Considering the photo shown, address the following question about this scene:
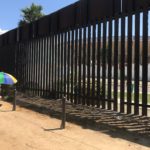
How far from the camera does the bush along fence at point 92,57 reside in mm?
13086

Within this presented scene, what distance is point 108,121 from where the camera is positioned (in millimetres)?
12539

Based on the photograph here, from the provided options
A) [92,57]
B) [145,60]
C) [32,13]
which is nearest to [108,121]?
[145,60]

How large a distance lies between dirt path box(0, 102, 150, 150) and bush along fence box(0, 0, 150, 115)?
246cm

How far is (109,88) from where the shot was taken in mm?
14617

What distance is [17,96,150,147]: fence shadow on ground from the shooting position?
10.4 metres

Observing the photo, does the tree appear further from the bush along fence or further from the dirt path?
the dirt path

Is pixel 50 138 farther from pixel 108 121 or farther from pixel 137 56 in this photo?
pixel 137 56

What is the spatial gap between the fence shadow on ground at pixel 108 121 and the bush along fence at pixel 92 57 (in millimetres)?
411

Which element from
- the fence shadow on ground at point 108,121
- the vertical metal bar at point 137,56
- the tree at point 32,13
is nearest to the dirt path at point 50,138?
the fence shadow on ground at point 108,121

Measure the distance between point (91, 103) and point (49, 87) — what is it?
186 inches

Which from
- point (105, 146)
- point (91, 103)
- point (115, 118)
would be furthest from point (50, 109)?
point (105, 146)

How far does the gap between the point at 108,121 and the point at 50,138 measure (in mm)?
2856

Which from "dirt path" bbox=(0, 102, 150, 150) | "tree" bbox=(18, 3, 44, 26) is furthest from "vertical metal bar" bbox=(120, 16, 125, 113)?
"tree" bbox=(18, 3, 44, 26)

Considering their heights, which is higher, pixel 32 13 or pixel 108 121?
pixel 32 13
